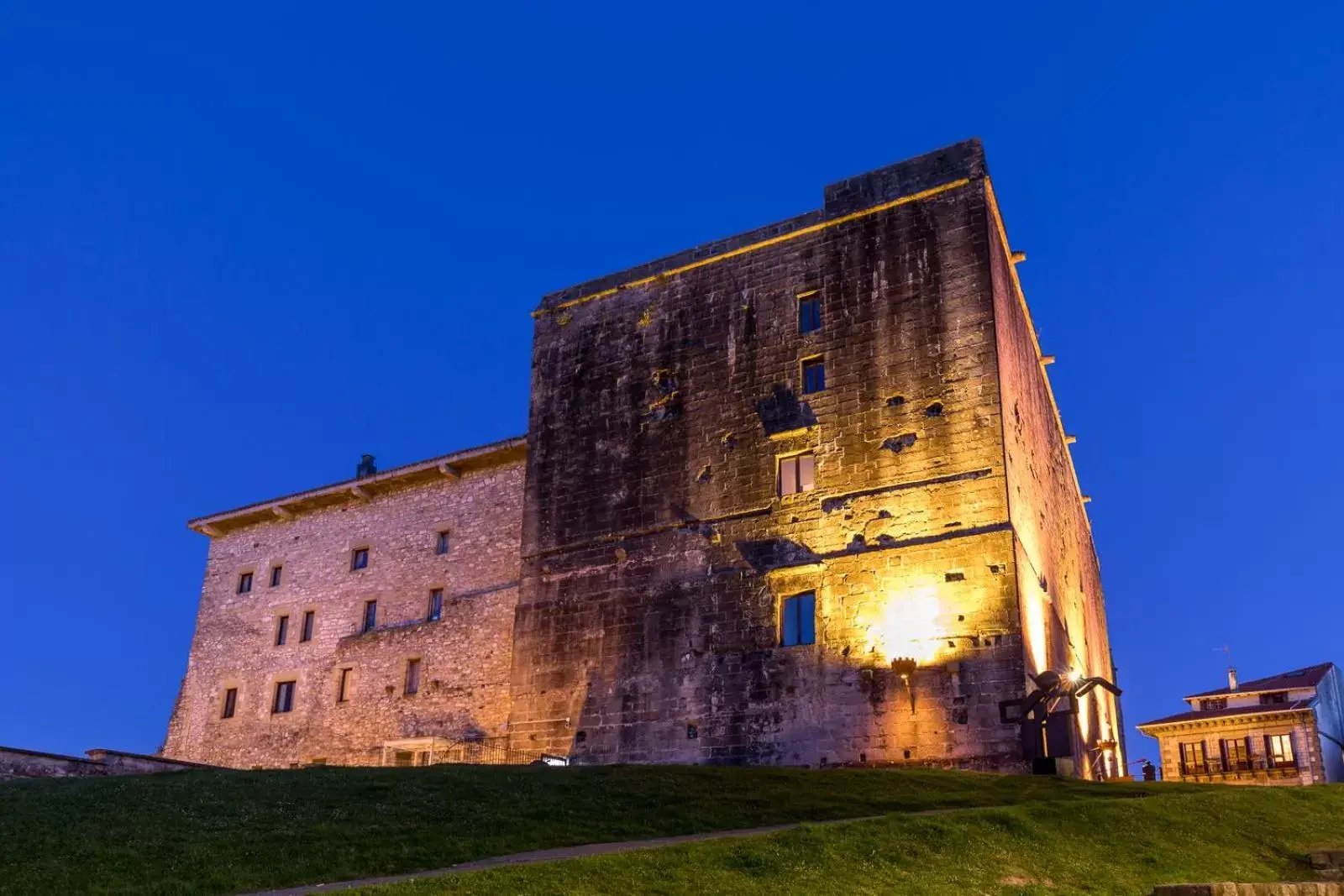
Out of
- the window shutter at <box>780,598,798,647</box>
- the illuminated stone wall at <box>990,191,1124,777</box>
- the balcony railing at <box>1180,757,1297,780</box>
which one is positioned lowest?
the balcony railing at <box>1180,757,1297,780</box>

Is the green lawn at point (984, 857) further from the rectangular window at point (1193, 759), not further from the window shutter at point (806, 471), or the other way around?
the rectangular window at point (1193, 759)

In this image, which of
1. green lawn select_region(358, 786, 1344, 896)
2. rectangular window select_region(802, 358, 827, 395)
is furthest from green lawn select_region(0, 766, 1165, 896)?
rectangular window select_region(802, 358, 827, 395)

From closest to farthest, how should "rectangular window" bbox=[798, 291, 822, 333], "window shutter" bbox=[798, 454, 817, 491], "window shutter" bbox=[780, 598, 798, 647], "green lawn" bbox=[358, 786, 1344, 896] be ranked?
"green lawn" bbox=[358, 786, 1344, 896], "window shutter" bbox=[780, 598, 798, 647], "window shutter" bbox=[798, 454, 817, 491], "rectangular window" bbox=[798, 291, 822, 333]

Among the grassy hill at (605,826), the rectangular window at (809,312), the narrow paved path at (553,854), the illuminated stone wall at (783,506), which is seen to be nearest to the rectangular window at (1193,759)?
the illuminated stone wall at (783,506)

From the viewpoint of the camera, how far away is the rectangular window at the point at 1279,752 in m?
47.5

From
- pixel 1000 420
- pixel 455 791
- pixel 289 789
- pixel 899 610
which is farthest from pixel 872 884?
pixel 1000 420

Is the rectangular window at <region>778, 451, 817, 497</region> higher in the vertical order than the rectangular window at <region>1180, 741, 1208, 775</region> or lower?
higher

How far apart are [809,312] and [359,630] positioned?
1759cm

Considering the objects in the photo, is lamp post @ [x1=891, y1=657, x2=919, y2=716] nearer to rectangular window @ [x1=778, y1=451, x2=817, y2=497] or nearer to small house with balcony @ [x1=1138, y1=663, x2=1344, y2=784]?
rectangular window @ [x1=778, y1=451, x2=817, y2=497]

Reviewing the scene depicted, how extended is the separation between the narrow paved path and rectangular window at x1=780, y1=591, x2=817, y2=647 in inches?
392

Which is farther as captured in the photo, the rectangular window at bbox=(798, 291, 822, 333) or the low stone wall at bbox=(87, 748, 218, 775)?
the rectangular window at bbox=(798, 291, 822, 333)

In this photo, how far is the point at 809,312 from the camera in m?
29.9

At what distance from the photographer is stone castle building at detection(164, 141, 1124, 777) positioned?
25375 mm

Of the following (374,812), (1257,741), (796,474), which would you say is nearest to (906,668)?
(796,474)
